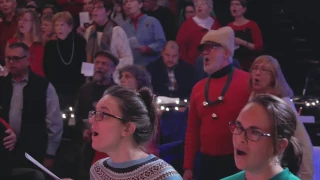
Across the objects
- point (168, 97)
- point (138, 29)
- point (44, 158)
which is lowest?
point (44, 158)

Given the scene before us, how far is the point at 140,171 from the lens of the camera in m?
2.84

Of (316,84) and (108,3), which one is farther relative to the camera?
(316,84)

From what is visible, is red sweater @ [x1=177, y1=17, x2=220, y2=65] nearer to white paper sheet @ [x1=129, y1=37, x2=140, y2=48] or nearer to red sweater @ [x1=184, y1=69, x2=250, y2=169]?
white paper sheet @ [x1=129, y1=37, x2=140, y2=48]

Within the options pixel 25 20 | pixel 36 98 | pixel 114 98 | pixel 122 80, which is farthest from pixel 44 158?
pixel 114 98

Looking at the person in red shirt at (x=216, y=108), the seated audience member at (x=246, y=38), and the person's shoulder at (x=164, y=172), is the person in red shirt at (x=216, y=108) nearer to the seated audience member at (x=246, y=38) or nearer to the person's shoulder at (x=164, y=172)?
the person's shoulder at (x=164, y=172)

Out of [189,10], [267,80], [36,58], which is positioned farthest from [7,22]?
[267,80]

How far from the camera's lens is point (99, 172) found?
2945 millimetres

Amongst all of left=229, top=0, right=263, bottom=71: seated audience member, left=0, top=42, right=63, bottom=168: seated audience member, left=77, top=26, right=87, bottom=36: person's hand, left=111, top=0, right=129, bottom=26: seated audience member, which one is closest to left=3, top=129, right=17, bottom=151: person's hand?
left=0, top=42, right=63, bottom=168: seated audience member

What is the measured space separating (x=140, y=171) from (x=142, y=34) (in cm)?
473

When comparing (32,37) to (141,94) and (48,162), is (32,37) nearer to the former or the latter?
(48,162)

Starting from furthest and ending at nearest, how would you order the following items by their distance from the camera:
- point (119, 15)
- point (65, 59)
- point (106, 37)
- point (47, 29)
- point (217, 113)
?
1. point (119, 15)
2. point (47, 29)
3. point (65, 59)
4. point (106, 37)
5. point (217, 113)

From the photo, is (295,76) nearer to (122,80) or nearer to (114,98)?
(122,80)

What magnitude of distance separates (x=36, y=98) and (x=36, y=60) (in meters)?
1.84

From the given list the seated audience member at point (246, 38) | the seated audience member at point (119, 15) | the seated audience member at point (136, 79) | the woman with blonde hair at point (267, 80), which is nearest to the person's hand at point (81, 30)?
the seated audience member at point (119, 15)
